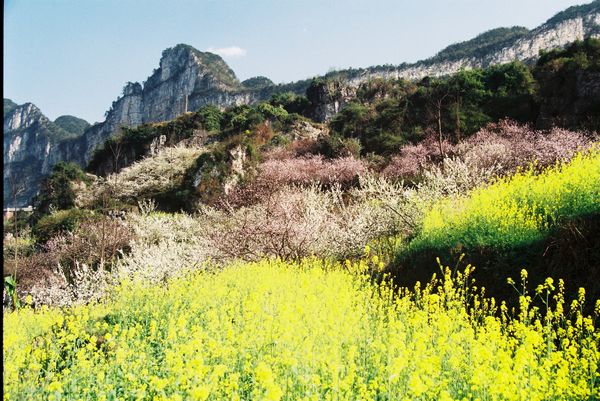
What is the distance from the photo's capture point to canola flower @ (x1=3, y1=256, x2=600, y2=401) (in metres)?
3.38

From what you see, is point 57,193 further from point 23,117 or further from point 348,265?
point 23,117

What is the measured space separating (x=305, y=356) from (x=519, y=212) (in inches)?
228

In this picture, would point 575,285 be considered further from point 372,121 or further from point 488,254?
point 372,121

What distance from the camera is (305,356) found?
152 inches

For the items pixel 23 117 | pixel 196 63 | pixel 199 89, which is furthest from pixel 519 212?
pixel 23 117

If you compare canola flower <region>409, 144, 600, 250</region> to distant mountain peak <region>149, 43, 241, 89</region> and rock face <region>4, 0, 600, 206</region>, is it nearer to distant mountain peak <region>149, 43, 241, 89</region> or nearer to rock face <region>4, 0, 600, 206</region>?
rock face <region>4, 0, 600, 206</region>

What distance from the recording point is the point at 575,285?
19.9 feet

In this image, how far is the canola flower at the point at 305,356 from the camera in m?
3.38

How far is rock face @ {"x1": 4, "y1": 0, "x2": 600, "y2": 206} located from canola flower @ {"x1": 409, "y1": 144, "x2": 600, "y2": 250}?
33017mm

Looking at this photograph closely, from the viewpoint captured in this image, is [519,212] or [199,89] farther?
[199,89]

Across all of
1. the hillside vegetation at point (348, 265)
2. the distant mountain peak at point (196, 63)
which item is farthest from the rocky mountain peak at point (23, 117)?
the hillside vegetation at point (348, 265)

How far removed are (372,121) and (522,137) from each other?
10.8m

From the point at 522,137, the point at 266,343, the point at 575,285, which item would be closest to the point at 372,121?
the point at 522,137

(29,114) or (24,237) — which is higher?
(29,114)
